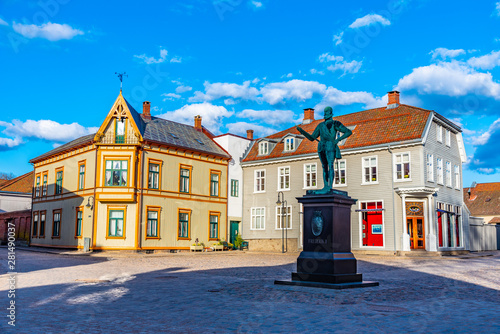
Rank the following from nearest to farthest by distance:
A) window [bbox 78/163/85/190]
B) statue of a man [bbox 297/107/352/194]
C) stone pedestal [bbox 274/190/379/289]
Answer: stone pedestal [bbox 274/190/379/289] < statue of a man [bbox 297/107/352/194] < window [bbox 78/163/85/190]

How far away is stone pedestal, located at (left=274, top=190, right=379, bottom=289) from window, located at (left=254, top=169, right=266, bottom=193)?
25711mm

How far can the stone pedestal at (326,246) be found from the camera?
476 inches

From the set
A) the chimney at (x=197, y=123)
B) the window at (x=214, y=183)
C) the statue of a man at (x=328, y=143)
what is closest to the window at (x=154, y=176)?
the window at (x=214, y=183)

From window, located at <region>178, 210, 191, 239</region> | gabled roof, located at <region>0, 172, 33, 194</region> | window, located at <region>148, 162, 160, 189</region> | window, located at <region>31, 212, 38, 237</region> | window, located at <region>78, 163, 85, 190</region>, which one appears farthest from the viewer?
gabled roof, located at <region>0, 172, 33, 194</region>

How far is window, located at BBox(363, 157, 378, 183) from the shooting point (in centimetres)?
3203

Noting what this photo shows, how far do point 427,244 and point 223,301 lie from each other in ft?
77.1

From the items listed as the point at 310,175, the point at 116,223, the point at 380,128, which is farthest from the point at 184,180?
the point at 380,128

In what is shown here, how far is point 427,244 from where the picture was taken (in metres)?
30.1

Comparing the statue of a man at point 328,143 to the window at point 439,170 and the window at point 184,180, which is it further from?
the window at point 184,180

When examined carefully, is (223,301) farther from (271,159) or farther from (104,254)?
(271,159)

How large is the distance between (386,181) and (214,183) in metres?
13.4

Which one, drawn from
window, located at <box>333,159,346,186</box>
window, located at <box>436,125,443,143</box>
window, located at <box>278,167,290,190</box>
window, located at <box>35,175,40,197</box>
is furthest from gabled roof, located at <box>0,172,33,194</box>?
window, located at <box>436,125,443,143</box>

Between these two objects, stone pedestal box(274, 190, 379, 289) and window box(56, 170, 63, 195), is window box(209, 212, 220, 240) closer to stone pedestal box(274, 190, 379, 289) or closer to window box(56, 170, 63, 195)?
window box(56, 170, 63, 195)

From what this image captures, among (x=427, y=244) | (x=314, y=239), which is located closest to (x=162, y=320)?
(x=314, y=239)
